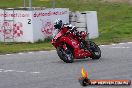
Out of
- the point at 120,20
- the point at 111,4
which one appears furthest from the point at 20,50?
the point at 111,4

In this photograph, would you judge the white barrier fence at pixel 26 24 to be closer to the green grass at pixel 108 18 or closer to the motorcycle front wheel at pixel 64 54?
the green grass at pixel 108 18

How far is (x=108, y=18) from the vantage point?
39094 millimetres

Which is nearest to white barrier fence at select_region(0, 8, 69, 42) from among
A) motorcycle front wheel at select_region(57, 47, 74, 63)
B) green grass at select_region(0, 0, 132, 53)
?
green grass at select_region(0, 0, 132, 53)

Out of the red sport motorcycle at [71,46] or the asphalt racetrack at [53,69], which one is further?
the red sport motorcycle at [71,46]

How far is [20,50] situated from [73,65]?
18.7 feet

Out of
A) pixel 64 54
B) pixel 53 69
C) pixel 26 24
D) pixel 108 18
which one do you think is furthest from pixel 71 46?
pixel 108 18

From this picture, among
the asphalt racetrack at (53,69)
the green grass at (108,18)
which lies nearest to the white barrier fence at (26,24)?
the green grass at (108,18)

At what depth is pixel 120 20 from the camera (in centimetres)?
3678

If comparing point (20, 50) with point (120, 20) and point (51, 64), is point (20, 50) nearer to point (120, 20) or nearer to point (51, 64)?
point (51, 64)

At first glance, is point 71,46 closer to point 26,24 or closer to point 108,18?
point 26,24

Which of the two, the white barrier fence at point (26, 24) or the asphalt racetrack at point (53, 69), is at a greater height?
the white barrier fence at point (26, 24)

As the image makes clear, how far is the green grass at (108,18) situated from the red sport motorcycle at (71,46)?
492 centimetres

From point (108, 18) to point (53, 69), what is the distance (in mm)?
25319

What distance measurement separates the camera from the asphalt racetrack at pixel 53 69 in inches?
453
